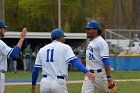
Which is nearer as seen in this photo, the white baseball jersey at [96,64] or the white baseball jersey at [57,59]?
the white baseball jersey at [57,59]

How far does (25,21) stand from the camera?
44969 mm

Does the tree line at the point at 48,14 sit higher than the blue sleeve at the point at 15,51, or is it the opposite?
the blue sleeve at the point at 15,51

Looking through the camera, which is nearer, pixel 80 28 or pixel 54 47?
pixel 54 47

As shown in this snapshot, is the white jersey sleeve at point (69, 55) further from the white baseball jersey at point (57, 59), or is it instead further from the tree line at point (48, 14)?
the tree line at point (48, 14)

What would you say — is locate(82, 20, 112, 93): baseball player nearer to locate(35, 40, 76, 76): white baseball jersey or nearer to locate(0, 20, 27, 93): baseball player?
locate(0, 20, 27, 93): baseball player

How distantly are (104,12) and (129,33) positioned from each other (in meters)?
11.3

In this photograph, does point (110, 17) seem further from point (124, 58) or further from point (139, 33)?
point (124, 58)

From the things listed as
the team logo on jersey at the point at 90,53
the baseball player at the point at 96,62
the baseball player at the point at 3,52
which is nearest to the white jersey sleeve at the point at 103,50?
the baseball player at the point at 96,62

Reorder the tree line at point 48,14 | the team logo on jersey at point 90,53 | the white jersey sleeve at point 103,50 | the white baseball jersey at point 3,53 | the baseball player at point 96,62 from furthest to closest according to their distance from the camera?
the tree line at point 48,14 → the team logo on jersey at point 90,53 → the baseball player at point 96,62 → the white jersey sleeve at point 103,50 → the white baseball jersey at point 3,53

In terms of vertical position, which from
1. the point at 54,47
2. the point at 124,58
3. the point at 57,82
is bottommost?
the point at 124,58

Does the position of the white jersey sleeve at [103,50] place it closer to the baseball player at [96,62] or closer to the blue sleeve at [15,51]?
the baseball player at [96,62]

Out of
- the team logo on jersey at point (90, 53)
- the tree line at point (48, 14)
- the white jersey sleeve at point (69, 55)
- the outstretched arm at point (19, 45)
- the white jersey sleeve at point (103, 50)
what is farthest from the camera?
the tree line at point (48, 14)

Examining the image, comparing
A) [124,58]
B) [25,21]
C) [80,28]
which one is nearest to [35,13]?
[25,21]

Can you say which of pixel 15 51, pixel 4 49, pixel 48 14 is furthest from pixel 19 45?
pixel 48 14
